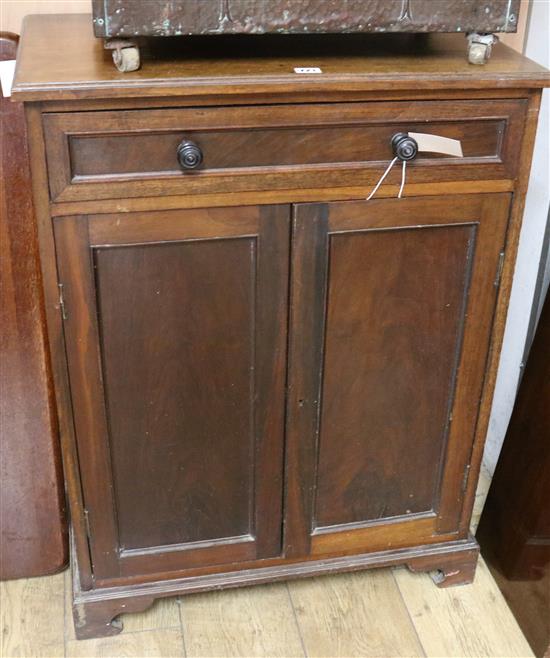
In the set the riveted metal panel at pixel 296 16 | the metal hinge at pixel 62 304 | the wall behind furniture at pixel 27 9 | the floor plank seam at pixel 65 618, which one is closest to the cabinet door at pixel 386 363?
the riveted metal panel at pixel 296 16

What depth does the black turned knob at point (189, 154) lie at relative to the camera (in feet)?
4.43

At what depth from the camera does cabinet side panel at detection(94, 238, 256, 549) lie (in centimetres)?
148

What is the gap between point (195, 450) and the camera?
167 centimetres

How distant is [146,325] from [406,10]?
656 millimetres

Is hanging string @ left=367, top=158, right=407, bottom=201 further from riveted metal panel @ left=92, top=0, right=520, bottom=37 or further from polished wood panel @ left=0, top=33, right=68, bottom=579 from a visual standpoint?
polished wood panel @ left=0, top=33, right=68, bottom=579

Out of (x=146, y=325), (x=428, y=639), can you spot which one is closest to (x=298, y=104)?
(x=146, y=325)

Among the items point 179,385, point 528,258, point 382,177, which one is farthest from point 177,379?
point 528,258

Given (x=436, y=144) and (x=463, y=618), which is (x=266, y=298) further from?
(x=463, y=618)

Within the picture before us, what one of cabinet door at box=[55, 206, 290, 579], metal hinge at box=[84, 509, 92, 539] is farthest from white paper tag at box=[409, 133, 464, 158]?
metal hinge at box=[84, 509, 92, 539]

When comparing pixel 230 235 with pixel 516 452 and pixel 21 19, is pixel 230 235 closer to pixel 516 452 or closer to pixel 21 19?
pixel 21 19

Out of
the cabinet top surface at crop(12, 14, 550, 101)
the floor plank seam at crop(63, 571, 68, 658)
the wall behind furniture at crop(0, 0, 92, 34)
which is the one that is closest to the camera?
the cabinet top surface at crop(12, 14, 550, 101)

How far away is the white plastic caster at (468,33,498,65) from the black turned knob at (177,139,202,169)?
1.54 feet

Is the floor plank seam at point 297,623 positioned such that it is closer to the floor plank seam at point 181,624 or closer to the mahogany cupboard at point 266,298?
the mahogany cupboard at point 266,298

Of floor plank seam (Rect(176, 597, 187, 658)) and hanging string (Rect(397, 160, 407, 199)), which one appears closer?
hanging string (Rect(397, 160, 407, 199))
